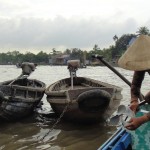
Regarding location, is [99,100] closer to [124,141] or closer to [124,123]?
[124,141]

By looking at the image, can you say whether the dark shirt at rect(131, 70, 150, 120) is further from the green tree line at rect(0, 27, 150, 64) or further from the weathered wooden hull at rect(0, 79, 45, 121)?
the green tree line at rect(0, 27, 150, 64)

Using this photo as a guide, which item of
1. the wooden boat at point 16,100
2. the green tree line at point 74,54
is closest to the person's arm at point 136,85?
the wooden boat at point 16,100

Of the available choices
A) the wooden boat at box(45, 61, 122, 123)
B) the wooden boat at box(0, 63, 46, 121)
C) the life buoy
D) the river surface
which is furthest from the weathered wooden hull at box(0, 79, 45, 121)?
the life buoy

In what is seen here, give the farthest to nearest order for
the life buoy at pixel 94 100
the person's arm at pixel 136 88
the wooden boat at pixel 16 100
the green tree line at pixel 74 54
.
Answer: the green tree line at pixel 74 54
the wooden boat at pixel 16 100
the life buoy at pixel 94 100
the person's arm at pixel 136 88

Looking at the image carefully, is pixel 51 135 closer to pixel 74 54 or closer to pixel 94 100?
pixel 94 100

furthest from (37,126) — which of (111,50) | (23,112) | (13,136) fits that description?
(111,50)

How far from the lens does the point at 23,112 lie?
9281 mm

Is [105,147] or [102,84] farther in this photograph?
[102,84]

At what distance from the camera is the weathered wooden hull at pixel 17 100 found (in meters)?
8.50

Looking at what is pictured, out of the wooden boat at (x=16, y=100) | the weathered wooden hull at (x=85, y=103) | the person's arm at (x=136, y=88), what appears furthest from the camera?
the wooden boat at (x=16, y=100)

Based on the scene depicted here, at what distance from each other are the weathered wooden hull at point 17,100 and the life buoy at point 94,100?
1.94 meters

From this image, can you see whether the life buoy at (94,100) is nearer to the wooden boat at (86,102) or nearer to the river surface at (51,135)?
the wooden boat at (86,102)

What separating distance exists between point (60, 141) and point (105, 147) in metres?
3.61

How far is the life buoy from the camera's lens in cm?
768
